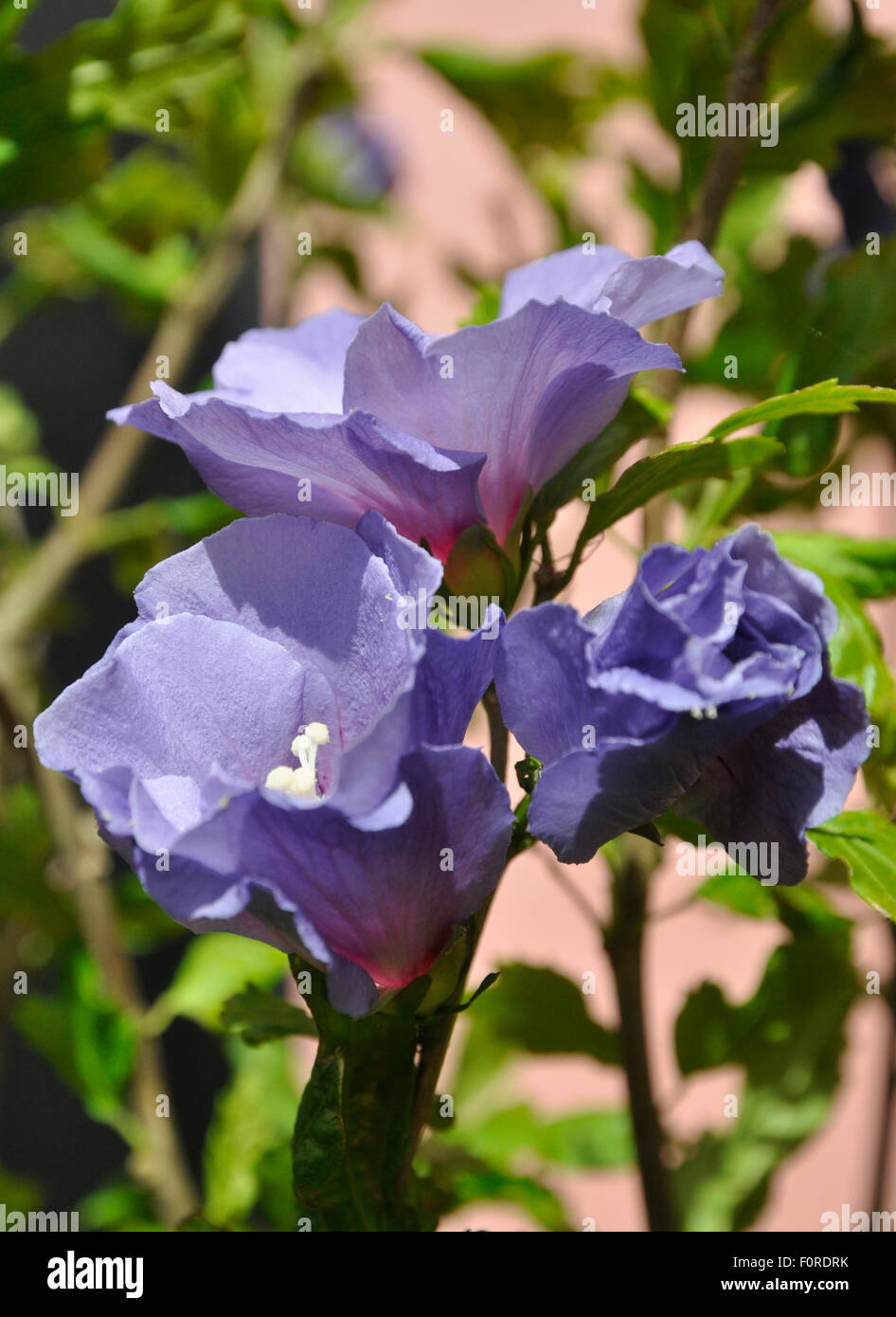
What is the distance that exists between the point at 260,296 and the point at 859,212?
1.78 ft

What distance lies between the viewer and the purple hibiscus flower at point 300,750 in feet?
0.79

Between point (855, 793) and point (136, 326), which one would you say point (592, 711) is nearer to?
point (855, 793)

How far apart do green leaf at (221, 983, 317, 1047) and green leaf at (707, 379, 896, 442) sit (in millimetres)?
214

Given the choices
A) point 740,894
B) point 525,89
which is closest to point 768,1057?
point 740,894

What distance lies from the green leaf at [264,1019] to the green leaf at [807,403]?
0.21 meters

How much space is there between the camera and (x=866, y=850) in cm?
34

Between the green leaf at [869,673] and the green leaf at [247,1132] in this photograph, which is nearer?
the green leaf at [869,673]

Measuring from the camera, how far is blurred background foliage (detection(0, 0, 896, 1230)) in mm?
440

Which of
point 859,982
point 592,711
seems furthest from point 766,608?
point 859,982

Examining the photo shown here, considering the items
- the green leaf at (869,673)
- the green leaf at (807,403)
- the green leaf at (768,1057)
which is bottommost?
the green leaf at (768,1057)

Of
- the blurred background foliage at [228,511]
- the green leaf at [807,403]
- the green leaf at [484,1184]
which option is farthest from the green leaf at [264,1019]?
the green leaf at [807,403]

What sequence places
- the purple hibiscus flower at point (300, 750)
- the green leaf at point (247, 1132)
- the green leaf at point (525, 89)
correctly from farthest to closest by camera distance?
the green leaf at point (525, 89) < the green leaf at point (247, 1132) < the purple hibiscus flower at point (300, 750)

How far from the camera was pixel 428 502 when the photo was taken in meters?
0.31

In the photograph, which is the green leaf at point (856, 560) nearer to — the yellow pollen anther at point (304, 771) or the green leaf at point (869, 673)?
the green leaf at point (869, 673)
